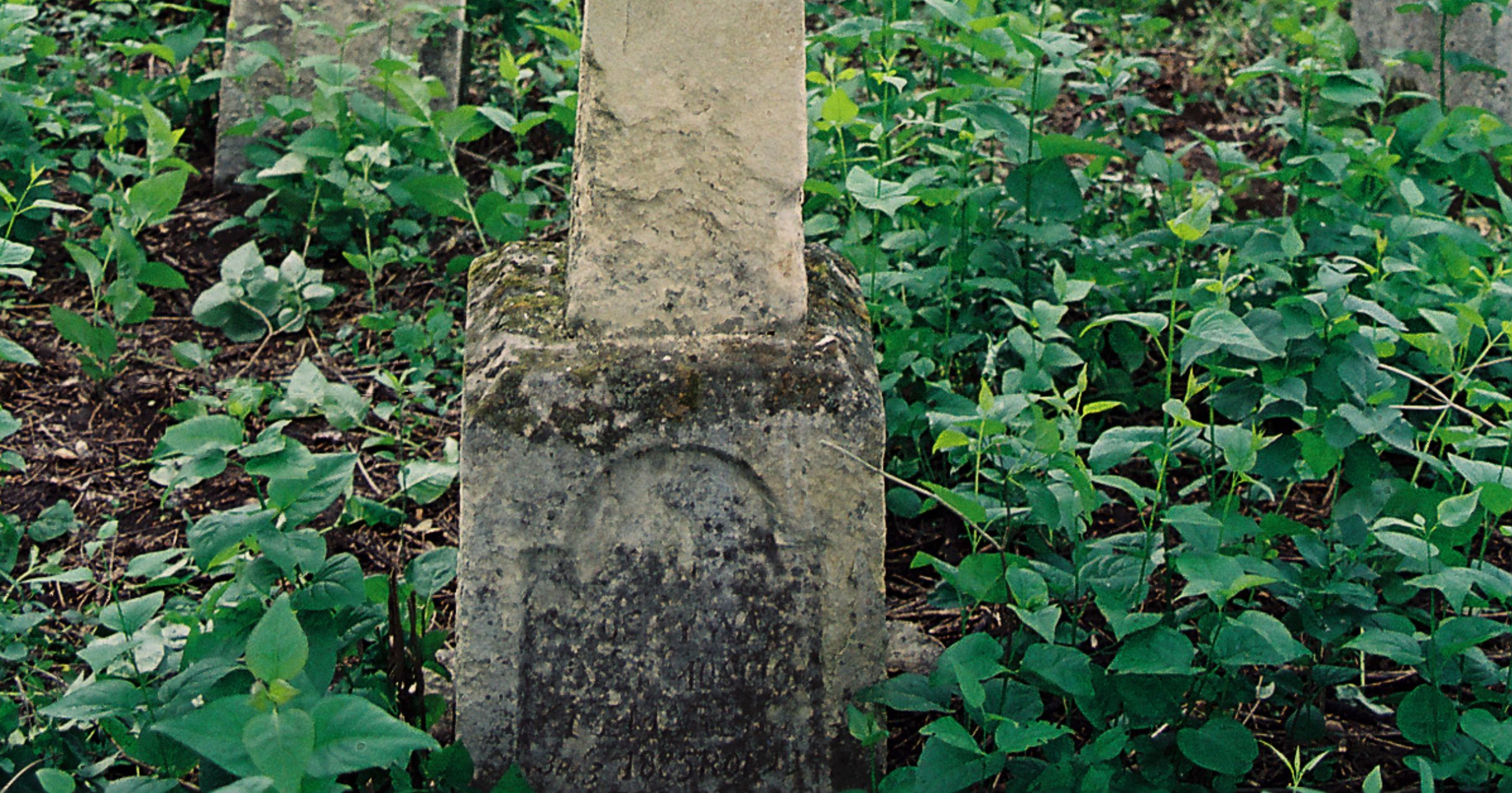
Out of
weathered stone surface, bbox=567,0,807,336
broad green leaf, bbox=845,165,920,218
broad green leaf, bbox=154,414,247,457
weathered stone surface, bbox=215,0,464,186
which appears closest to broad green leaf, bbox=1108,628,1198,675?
weathered stone surface, bbox=567,0,807,336

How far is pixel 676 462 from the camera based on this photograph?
6.64 feet

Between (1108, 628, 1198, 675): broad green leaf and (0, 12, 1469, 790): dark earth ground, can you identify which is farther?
(0, 12, 1469, 790): dark earth ground

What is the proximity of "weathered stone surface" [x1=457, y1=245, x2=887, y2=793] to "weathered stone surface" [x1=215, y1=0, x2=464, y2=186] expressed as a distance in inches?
90.3

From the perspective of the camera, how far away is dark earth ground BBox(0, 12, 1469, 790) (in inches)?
106

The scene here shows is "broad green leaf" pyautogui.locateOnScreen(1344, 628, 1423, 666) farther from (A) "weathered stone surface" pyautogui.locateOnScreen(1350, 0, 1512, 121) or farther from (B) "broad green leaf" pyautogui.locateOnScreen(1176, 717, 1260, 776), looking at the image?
(A) "weathered stone surface" pyautogui.locateOnScreen(1350, 0, 1512, 121)

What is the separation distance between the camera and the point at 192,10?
4.38 metres

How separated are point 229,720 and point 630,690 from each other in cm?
62

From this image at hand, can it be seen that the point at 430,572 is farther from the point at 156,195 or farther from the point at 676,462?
the point at 156,195

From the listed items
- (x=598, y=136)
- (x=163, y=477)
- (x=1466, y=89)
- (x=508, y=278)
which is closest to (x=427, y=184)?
(x=163, y=477)

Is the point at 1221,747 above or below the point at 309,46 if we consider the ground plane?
below

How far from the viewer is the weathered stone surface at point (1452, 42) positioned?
4340mm

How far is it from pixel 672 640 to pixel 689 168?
0.69m

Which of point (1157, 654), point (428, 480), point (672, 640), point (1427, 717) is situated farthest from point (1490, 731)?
point (428, 480)

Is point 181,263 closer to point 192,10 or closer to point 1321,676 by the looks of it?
point 192,10
